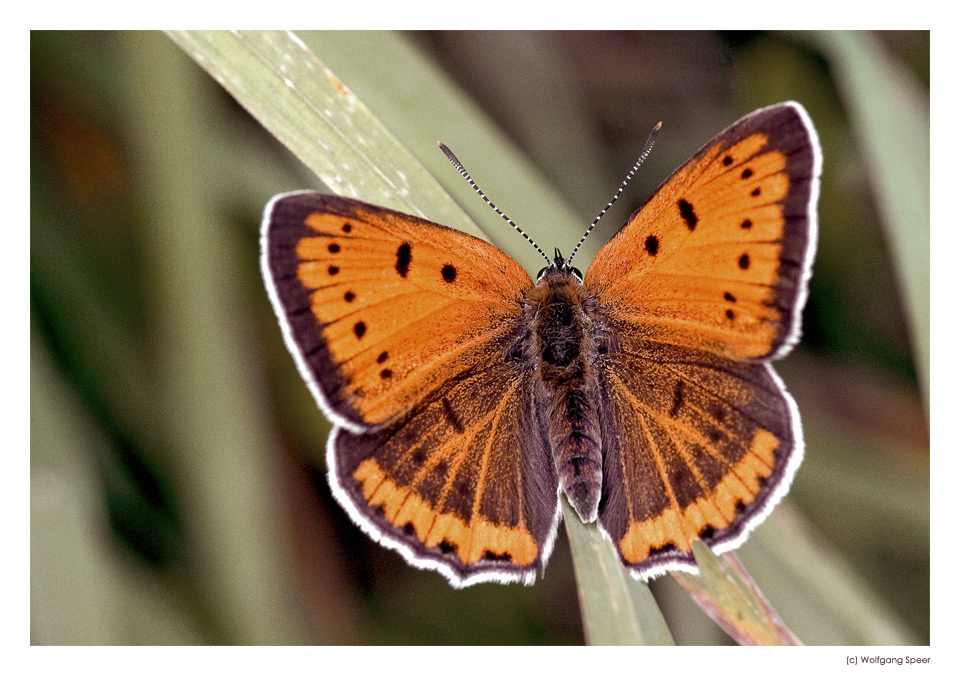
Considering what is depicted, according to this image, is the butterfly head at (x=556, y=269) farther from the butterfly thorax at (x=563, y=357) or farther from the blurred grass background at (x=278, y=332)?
the blurred grass background at (x=278, y=332)

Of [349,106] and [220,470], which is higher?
[349,106]

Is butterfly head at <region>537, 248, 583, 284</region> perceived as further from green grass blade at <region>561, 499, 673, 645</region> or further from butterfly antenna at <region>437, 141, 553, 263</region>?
green grass blade at <region>561, 499, 673, 645</region>

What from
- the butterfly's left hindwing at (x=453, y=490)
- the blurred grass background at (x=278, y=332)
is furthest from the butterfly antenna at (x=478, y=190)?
the butterfly's left hindwing at (x=453, y=490)

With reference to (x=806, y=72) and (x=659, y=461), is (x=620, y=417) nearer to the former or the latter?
(x=659, y=461)

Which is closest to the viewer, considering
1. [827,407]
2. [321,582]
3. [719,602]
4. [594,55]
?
[719,602]

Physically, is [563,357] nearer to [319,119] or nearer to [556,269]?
[556,269]

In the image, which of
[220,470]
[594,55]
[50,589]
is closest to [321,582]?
[220,470]
